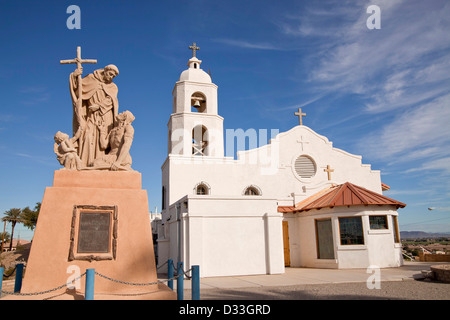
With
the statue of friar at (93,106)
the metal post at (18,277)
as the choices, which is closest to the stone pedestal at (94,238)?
the statue of friar at (93,106)

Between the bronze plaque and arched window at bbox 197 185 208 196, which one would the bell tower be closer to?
arched window at bbox 197 185 208 196

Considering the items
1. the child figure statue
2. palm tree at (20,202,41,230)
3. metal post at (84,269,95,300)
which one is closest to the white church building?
the child figure statue

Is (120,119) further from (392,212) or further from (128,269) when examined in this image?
(392,212)

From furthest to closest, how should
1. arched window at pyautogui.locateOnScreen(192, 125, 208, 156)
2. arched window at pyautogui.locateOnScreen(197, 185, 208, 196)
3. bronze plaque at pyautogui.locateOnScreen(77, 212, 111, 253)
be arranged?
arched window at pyautogui.locateOnScreen(192, 125, 208, 156)
arched window at pyautogui.locateOnScreen(197, 185, 208, 196)
bronze plaque at pyautogui.locateOnScreen(77, 212, 111, 253)

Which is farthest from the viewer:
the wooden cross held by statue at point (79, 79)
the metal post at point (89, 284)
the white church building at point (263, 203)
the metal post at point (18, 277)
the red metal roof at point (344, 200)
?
the red metal roof at point (344, 200)

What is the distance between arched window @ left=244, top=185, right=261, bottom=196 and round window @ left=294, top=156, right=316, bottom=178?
2916 millimetres

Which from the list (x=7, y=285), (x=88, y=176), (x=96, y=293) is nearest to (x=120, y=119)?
(x=88, y=176)

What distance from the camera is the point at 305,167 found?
21.5 m

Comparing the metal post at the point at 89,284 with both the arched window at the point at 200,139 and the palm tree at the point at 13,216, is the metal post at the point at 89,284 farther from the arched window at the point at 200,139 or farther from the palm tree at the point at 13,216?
the palm tree at the point at 13,216

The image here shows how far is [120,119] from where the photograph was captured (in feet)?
27.6

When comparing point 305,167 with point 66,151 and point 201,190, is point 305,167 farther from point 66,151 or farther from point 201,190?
point 66,151

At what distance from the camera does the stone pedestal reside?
688cm

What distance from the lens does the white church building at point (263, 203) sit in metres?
Result: 15.5

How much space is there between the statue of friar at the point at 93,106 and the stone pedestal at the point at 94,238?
86 centimetres
